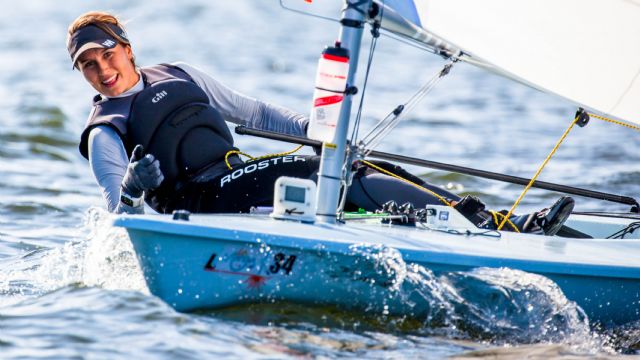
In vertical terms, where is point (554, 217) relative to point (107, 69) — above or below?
below

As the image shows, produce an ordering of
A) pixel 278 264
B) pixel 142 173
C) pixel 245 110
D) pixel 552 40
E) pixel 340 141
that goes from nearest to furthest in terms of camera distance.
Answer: pixel 278 264, pixel 142 173, pixel 340 141, pixel 552 40, pixel 245 110

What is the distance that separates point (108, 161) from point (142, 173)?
50 cm

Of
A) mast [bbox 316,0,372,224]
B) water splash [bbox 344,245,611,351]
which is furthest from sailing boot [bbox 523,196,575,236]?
mast [bbox 316,0,372,224]

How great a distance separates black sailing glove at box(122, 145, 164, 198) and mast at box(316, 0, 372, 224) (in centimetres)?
55

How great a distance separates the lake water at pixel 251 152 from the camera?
11.7ft

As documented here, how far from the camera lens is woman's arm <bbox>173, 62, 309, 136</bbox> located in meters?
4.66

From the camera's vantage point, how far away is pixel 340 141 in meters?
3.71

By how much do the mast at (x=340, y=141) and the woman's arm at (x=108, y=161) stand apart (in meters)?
0.74

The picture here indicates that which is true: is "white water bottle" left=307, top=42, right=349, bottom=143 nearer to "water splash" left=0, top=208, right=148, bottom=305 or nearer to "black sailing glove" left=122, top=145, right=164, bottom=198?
"black sailing glove" left=122, top=145, right=164, bottom=198

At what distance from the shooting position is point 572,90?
4262mm

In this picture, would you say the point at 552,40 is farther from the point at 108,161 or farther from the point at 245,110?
the point at 108,161

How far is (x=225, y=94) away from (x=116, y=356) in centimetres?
165

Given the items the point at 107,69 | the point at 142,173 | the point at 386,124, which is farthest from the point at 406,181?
the point at 107,69

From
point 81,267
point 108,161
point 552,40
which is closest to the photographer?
point 108,161
